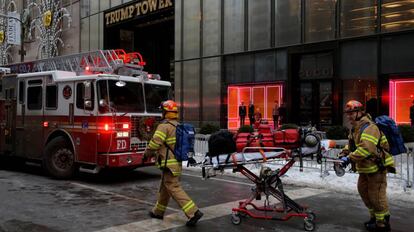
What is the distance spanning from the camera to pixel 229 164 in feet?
22.7

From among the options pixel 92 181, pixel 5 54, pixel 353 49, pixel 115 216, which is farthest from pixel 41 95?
pixel 5 54

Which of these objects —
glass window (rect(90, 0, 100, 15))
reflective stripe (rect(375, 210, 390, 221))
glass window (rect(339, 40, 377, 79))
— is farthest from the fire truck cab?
glass window (rect(90, 0, 100, 15))

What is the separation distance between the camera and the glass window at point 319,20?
19.7m

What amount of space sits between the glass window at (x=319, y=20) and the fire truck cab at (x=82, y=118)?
414 inches

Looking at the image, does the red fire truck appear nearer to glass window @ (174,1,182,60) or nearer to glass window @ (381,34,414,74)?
glass window @ (381,34,414,74)

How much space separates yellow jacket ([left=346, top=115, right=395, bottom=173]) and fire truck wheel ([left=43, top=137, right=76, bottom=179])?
688 centimetres

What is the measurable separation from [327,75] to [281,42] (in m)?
Answer: 2.81

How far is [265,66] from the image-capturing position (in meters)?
22.5

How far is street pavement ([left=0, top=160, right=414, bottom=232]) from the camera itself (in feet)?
22.6

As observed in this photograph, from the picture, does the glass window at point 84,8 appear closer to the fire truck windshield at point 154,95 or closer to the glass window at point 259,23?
the glass window at point 259,23

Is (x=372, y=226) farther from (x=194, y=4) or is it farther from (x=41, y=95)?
(x=194, y=4)

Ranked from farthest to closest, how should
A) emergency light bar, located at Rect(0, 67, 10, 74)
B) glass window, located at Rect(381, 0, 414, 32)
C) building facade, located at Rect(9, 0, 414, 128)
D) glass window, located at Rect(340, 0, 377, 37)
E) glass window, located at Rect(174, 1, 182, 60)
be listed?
glass window, located at Rect(174, 1, 182, 60) → glass window, located at Rect(340, 0, 377, 37) → building facade, located at Rect(9, 0, 414, 128) → glass window, located at Rect(381, 0, 414, 32) → emergency light bar, located at Rect(0, 67, 10, 74)

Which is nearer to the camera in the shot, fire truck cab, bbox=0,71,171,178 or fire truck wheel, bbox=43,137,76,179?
fire truck cab, bbox=0,71,171,178

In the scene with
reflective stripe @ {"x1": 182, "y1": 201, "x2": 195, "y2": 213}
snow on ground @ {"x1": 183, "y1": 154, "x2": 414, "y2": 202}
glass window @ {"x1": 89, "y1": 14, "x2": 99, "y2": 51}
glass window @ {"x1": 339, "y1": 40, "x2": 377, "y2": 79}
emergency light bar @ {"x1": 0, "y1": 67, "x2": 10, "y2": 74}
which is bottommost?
snow on ground @ {"x1": 183, "y1": 154, "x2": 414, "y2": 202}
